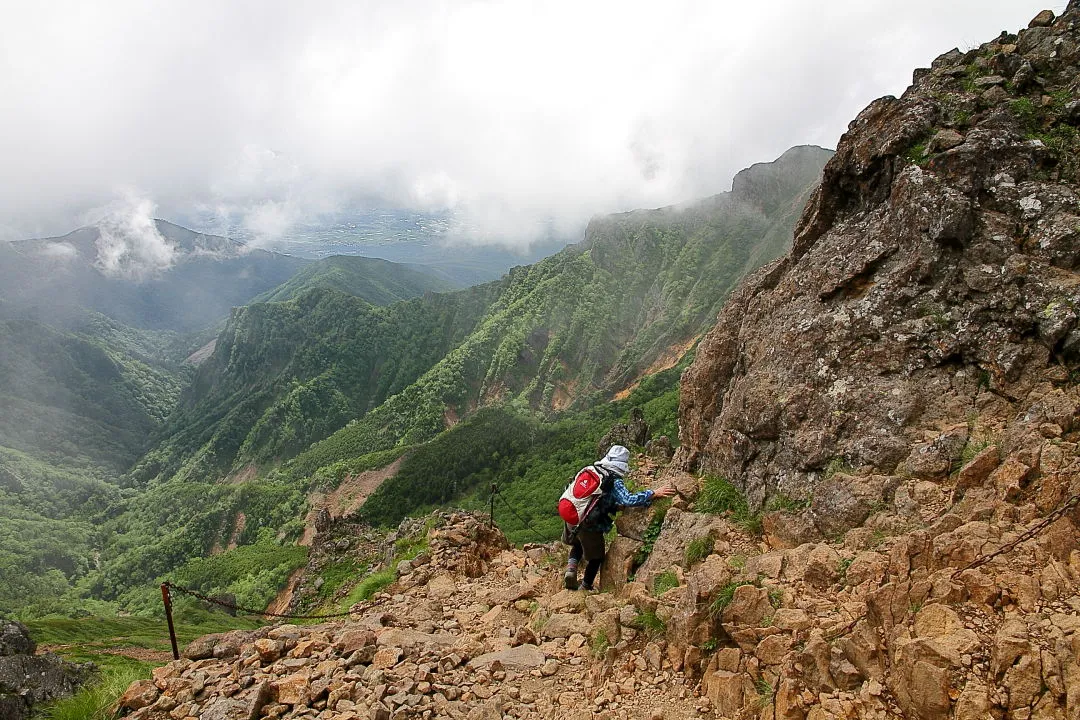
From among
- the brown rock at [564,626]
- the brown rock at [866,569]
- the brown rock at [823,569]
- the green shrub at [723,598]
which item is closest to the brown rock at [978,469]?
the brown rock at [866,569]

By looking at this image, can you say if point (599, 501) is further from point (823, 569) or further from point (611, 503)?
point (823, 569)

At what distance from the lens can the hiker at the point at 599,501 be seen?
9.73 m

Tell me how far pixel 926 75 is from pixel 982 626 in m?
12.4

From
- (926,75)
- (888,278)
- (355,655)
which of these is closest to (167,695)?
(355,655)

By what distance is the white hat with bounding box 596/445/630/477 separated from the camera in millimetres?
9891

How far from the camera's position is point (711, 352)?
13.0 metres

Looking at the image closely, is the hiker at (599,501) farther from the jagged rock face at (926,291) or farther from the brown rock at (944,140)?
the brown rock at (944,140)

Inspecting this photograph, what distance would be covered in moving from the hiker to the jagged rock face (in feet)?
6.46

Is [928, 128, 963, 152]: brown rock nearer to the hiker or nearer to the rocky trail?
the rocky trail

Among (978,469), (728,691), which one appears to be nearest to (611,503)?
(728,691)

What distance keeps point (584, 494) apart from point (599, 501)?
398 millimetres

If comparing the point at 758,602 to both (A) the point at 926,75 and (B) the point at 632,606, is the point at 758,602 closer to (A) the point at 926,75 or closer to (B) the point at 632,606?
(B) the point at 632,606

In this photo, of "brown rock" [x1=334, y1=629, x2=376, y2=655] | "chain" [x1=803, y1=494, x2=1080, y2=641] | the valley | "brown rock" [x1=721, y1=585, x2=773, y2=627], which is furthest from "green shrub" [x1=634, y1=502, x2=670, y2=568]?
"chain" [x1=803, y1=494, x2=1080, y2=641]

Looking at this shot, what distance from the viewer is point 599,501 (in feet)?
32.4
